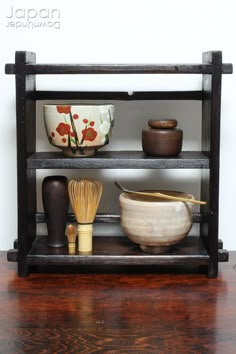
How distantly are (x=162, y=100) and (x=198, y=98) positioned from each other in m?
0.09

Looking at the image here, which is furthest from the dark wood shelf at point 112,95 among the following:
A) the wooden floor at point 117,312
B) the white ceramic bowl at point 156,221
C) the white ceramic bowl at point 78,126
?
the wooden floor at point 117,312

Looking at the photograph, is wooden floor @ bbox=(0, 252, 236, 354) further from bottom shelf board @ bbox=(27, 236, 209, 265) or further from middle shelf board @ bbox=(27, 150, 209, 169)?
middle shelf board @ bbox=(27, 150, 209, 169)

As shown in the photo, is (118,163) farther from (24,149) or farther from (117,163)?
(24,149)

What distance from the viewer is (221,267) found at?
133 cm

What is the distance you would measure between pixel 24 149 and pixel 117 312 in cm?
36

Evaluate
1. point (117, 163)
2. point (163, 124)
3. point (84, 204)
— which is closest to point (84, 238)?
point (84, 204)

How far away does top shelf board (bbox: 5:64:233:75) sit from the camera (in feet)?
3.85

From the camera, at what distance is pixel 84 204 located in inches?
49.3

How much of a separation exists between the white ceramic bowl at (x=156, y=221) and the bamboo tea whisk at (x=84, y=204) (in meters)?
0.06

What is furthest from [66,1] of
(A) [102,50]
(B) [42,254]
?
(B) [42,254]

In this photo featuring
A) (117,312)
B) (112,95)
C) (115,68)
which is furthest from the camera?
(112,95)

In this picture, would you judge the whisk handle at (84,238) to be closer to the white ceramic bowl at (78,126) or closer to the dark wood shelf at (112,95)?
the white ceramic bowl at (78,126)

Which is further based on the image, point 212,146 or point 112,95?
point 112,95

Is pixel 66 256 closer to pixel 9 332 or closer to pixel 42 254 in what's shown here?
pixel 42 254
